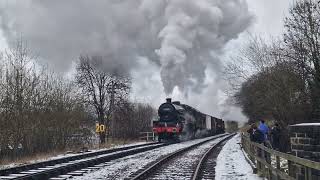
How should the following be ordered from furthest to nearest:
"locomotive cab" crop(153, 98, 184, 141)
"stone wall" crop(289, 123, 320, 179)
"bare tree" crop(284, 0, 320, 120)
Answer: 1. "locomotive cab" crop(153, 98, 184, 141)
2. "bare tree" crop(284, 0, 320, 120)
3. "stone wall" crop(289, 123, 320, 179)

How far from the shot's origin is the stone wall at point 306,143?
6.14 meters

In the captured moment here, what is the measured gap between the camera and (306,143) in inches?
256

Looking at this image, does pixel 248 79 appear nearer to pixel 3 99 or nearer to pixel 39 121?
pixel 39 121

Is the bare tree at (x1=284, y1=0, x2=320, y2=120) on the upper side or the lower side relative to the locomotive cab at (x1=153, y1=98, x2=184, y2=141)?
upper

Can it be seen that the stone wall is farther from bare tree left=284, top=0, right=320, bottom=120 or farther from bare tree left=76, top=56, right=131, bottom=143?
bare tree left=76, top=56, right=131, bottom=143

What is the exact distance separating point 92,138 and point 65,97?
14.5 feet

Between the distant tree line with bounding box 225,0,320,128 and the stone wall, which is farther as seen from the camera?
the distant tree line with bounding box 225,0,320,128

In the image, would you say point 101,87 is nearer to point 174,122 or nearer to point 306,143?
point 174,122

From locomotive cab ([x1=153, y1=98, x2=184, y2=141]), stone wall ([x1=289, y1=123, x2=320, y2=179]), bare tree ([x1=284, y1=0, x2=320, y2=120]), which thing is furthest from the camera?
locomotive cab ([x1=153, y1=98, x2=184, y2=141])

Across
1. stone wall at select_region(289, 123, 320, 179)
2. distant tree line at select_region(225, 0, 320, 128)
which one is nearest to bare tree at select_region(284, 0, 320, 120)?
distant tree line at select_region(225, 0, 320, 128)

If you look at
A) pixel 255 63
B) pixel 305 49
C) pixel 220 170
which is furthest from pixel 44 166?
pixel 255 63

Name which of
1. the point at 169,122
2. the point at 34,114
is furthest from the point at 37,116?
the point at 169,122

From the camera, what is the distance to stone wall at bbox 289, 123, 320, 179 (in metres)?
6.14

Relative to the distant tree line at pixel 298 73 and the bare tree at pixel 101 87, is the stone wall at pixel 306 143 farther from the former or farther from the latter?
the bare tree at pixel 101 87
